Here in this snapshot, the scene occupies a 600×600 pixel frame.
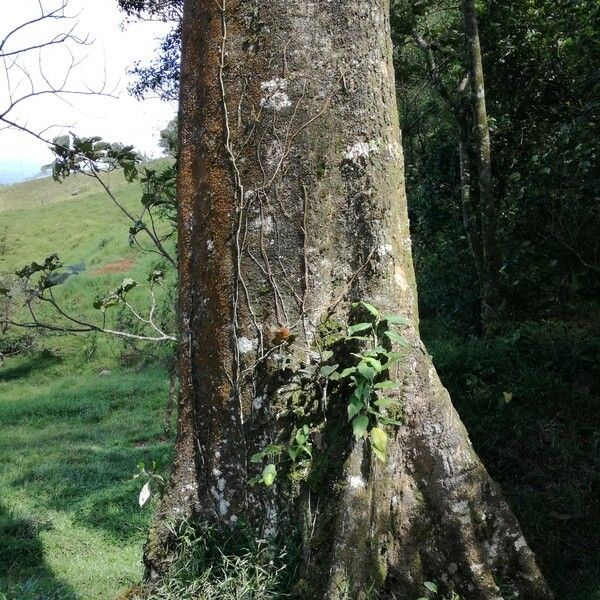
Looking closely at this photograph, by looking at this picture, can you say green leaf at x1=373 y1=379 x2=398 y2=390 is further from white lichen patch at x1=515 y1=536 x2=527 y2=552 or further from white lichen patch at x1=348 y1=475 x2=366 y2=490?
white lichen patch at x1=515 y1=536 x2=527 y2=552

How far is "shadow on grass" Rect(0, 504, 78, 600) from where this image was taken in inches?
141

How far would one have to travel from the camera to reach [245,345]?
3.17m

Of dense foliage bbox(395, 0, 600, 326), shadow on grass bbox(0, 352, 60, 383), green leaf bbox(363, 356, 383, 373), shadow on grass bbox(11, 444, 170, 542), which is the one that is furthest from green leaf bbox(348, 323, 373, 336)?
shadow on grass bbox(0, 352, 60, 383)

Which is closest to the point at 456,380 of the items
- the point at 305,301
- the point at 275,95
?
the point at 305,301

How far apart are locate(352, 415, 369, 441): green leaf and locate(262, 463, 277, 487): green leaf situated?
391 mm

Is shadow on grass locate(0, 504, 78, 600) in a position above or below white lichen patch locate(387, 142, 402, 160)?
below

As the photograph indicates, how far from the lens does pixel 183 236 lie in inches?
136

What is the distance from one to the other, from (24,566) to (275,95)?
3318 mm

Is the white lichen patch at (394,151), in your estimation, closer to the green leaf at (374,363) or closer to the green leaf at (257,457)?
the green leaf at (374,363)

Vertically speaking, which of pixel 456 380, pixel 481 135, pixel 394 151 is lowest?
pixel 456 380

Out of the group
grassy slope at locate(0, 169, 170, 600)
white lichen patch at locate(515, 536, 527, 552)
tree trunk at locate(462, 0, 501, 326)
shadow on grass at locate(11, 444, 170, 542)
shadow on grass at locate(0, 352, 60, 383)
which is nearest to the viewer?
white lichen patch at locate(515, 536, 527, 552)

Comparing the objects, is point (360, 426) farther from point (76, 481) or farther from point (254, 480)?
point (76, 481)

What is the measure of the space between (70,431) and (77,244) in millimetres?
20015

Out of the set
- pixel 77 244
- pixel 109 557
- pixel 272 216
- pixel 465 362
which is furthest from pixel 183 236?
pixel 77 244
